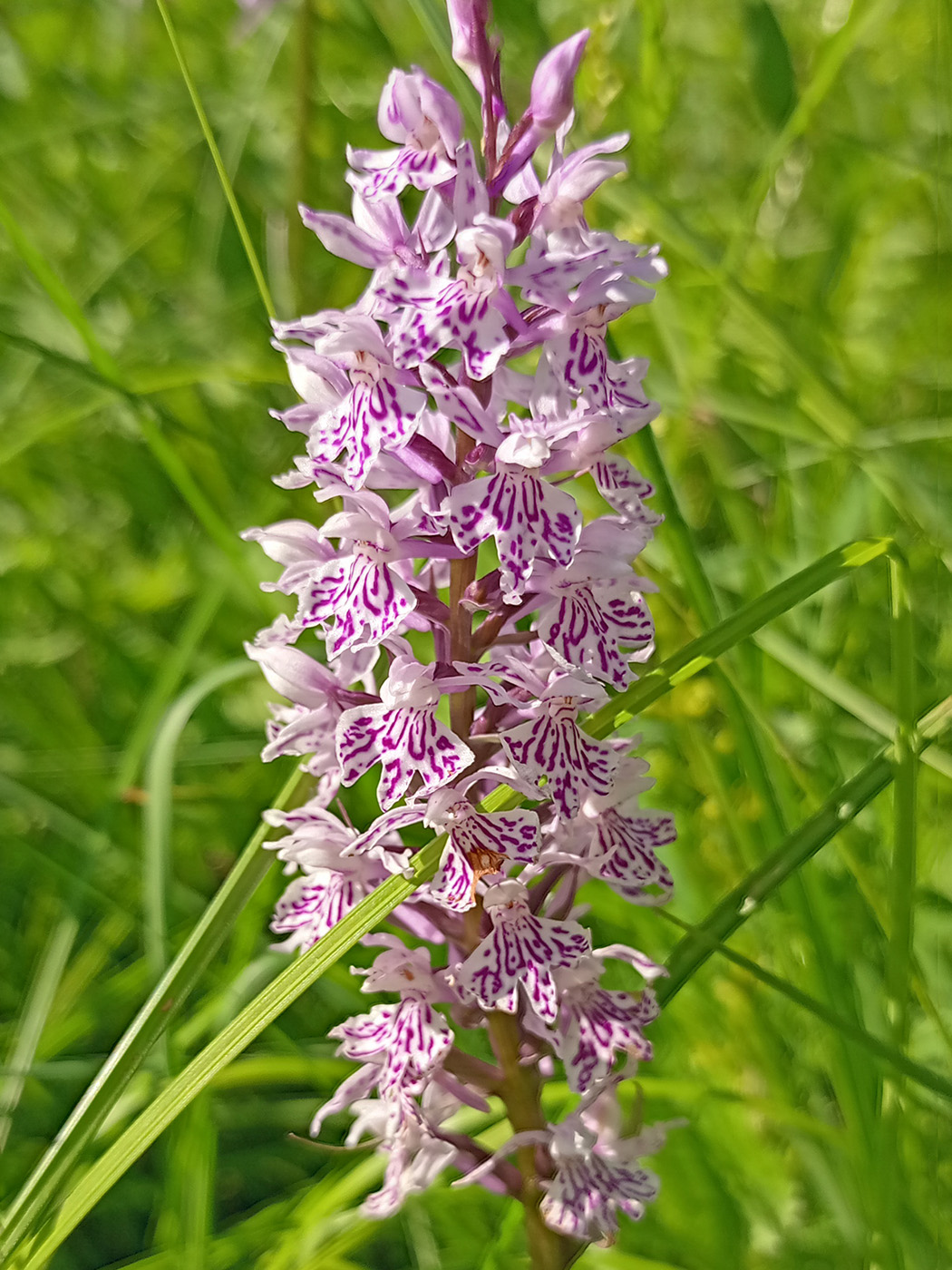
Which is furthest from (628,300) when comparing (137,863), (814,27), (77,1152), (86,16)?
A: (86,16)

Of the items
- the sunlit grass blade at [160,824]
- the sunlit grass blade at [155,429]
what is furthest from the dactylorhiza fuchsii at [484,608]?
the sunlit grass blade at [155,429]

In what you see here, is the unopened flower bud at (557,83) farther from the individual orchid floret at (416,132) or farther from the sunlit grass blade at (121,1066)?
the sunlit grass blade at (121,1066)

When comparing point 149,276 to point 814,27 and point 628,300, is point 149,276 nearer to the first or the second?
point 814,27

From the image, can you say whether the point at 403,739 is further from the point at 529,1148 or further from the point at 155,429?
the point at 155,429

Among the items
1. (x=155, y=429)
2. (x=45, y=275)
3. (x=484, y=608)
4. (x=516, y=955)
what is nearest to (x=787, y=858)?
(x=516, y=955)

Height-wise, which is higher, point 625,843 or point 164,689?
point 164,689
